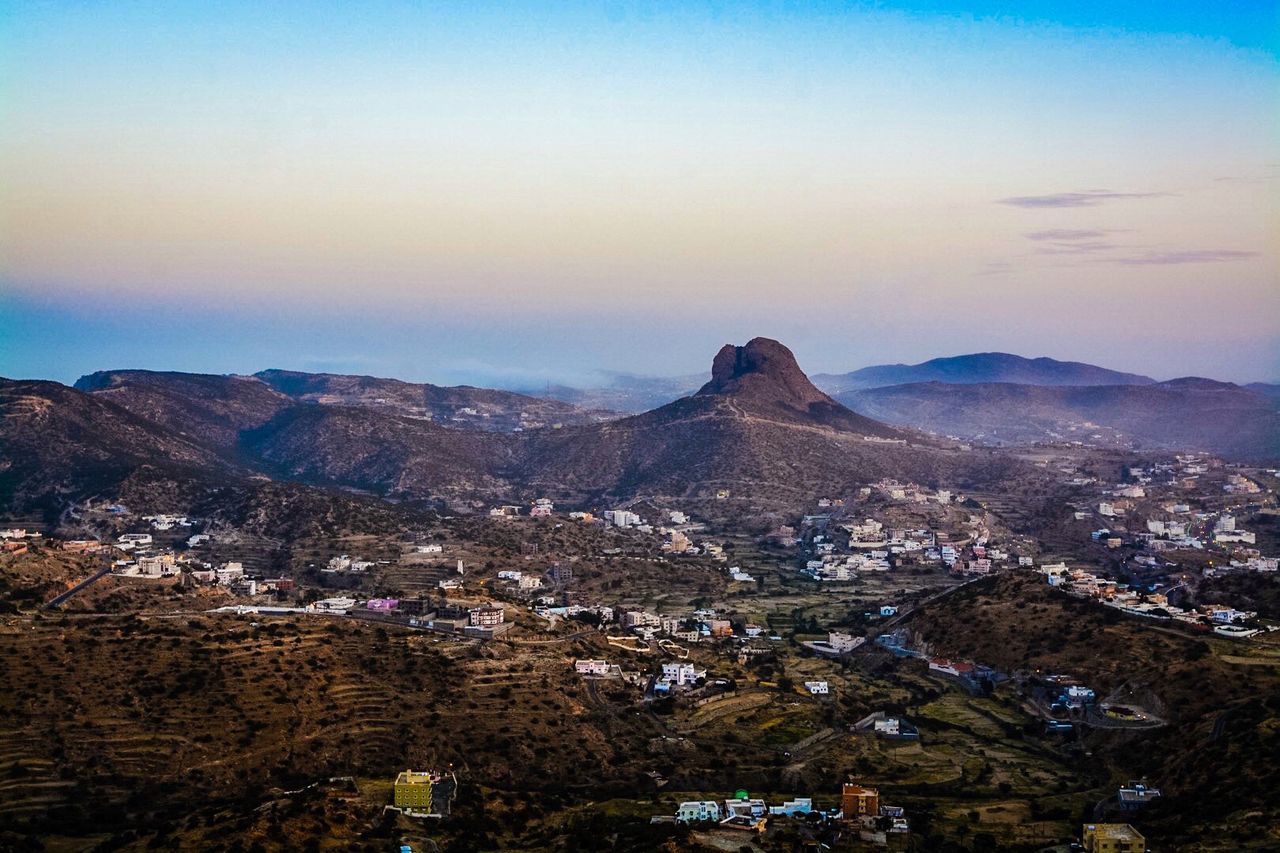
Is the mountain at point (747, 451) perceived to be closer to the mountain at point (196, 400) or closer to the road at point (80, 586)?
the mountain at point (196, 400)

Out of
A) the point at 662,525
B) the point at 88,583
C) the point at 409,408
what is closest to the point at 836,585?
the point at 662,525

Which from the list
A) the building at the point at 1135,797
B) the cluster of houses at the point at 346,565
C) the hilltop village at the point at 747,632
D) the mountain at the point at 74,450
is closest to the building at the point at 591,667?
the hilltop village at the point at 747,632

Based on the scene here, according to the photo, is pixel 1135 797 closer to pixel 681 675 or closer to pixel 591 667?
pixel 681 675

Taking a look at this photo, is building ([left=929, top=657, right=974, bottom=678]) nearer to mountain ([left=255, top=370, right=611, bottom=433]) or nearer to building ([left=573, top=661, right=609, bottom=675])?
building ([left=573, top=661, right=609, bottom=675])

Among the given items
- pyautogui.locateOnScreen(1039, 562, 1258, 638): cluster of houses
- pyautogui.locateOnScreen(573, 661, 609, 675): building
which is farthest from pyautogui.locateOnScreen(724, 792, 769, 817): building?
pyautogui.locateOnScreen(1039, 562, 1258, 638): cluster of houses

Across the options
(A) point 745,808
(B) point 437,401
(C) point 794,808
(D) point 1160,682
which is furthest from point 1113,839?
(B) point 437,401

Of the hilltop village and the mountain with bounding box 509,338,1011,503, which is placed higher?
the mountain with bounding box 509,338,1011,503
